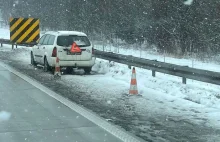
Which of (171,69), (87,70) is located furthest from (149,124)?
(87,70)

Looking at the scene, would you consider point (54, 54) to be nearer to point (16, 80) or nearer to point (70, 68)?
point (70, 68)

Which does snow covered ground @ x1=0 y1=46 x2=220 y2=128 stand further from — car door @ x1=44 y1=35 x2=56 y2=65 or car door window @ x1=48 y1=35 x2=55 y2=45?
car door window @ x1=48 y1=35 x2=55 y2=45

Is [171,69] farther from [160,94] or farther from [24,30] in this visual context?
[24,30]

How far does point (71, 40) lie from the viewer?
15.9 metres

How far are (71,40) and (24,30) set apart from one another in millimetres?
10238

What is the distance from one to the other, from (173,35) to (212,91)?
16.5 metres

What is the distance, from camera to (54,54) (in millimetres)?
15695

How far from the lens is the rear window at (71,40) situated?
15812mm

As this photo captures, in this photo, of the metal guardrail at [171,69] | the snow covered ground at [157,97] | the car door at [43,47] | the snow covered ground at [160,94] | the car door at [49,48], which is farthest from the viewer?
the car door at [43,47]

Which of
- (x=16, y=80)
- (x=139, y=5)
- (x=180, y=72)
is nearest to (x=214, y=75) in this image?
(x=180, y=72)

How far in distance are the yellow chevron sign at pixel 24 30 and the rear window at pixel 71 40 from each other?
946 centimetres

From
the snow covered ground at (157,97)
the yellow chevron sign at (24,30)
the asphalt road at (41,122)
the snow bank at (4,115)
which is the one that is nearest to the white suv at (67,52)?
the snow covered ground at (157,97)

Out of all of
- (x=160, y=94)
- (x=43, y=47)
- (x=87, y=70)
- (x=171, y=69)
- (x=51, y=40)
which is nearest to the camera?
(x=160, y=94)

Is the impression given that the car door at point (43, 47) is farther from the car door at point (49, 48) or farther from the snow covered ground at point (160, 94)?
the snow covered ground at point (160, 94)
